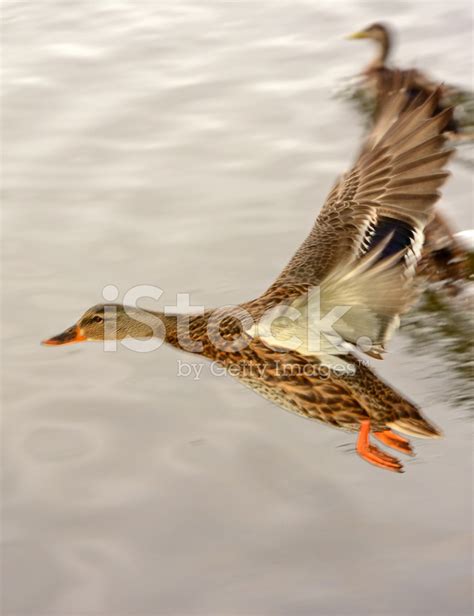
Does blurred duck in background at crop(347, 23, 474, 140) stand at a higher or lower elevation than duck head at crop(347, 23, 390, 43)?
lower

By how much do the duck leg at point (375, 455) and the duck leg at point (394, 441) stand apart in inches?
2.1

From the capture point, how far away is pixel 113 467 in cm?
367

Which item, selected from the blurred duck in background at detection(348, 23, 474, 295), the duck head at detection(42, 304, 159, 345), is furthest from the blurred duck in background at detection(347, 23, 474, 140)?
the duck head at detection(42, 304, 159, 345)

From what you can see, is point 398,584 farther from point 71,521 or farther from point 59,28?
point 59,28

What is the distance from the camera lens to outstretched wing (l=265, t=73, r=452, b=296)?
153 inches

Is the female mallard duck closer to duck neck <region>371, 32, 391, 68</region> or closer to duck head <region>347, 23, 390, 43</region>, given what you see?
duck neck <region>371, 32, 391, 68</region>

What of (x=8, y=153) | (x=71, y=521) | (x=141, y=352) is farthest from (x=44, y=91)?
(x=71, y=521)

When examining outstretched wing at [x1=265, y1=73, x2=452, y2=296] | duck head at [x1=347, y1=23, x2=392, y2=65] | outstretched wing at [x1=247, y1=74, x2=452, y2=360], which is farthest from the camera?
duck head at [x1=347, y1=23, x2=392, y2=65]

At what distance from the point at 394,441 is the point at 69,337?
1491mm

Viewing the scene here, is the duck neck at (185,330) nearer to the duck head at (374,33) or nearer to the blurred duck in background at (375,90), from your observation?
the blurred duck in background at (375,90)

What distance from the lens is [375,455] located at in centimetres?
362

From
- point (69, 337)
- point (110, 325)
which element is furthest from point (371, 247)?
point (69, 337)

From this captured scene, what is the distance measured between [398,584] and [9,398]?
1.84 meters

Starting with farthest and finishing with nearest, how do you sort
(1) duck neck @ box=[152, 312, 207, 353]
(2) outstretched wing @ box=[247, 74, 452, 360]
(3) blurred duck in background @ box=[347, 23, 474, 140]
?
1. (3) blurred duck in background @ box=[347, 23, 474, 140]
2. (1) duck neck @ box=[152, 312, 207, 353]
3. (2) outstretched wing @ box=[247, 74, 452, 360]
